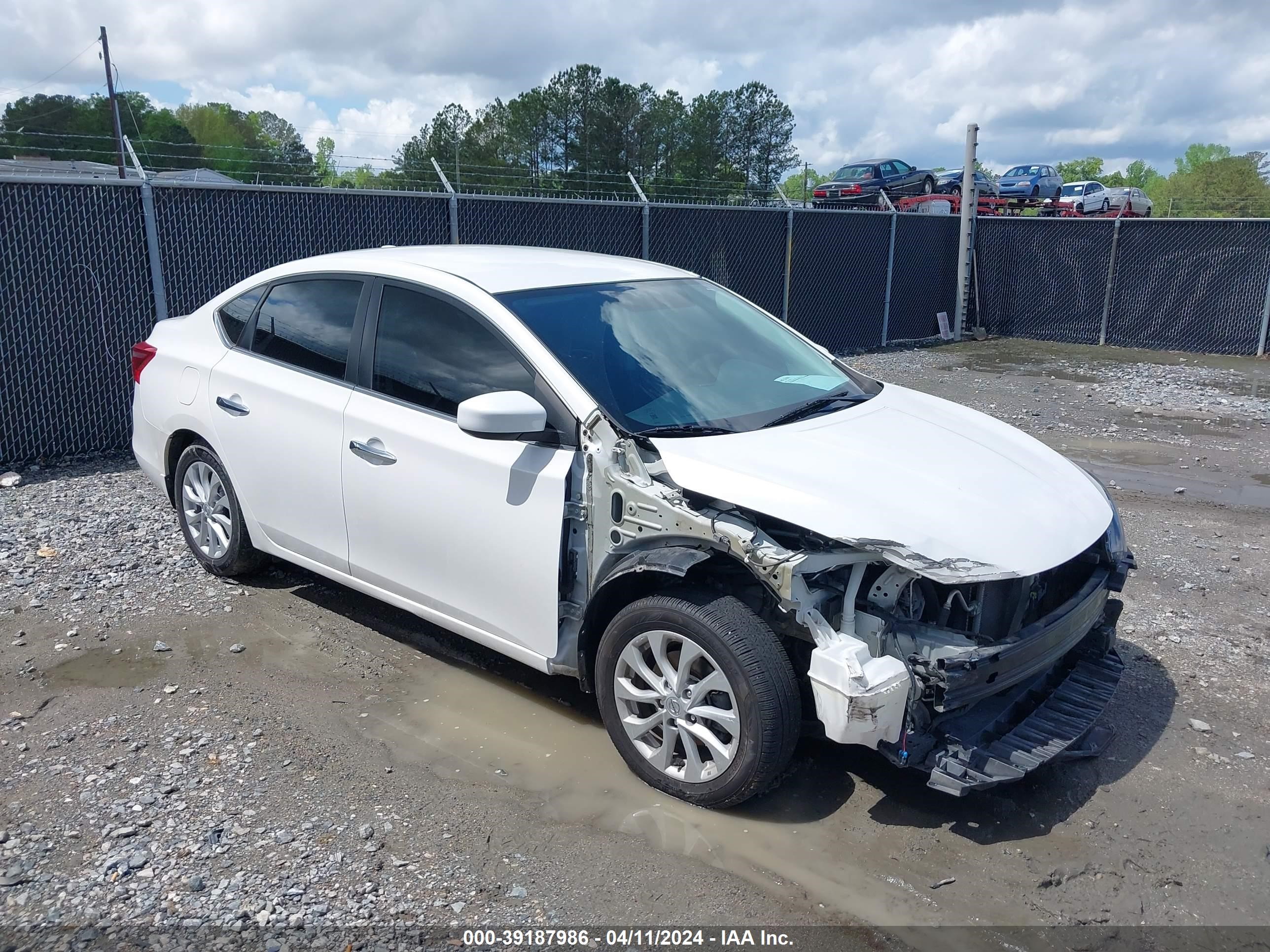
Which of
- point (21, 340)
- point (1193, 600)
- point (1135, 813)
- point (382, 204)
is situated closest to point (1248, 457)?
point (1193, 600)

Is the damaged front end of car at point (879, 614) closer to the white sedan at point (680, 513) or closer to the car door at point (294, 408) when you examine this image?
the white sedan at point (680, 513)

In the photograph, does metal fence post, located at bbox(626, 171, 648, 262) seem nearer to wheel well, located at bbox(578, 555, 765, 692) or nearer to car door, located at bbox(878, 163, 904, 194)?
wheel well, located at bbox(578, 555, 765, 692)

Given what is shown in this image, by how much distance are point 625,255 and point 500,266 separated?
8239mm

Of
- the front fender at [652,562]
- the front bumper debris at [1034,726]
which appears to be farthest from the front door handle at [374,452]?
the front bumper debris at [1034,726]

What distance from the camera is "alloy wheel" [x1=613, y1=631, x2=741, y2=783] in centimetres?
327

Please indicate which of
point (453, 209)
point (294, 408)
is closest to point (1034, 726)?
point (294, 408)

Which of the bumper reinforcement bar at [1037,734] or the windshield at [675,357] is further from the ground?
the windshield at [675,357]

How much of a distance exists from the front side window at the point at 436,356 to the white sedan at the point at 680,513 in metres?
0.01

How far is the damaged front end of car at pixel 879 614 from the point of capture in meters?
3.07

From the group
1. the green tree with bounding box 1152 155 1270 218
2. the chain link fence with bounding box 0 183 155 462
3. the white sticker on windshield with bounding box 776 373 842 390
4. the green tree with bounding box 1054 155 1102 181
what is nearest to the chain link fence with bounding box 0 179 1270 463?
the chain link fence with bounding box 0 183 155 462

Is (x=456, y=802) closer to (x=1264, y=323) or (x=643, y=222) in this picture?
(x=643, y=222)

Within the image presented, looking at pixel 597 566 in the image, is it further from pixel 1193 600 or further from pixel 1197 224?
pixel 1197 224

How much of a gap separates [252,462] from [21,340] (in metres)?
4.26

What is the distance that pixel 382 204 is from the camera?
962cm
